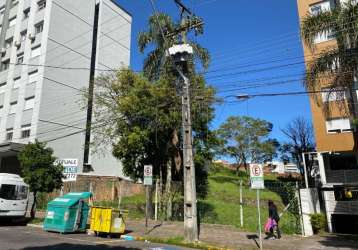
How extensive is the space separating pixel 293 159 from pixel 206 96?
110 feet

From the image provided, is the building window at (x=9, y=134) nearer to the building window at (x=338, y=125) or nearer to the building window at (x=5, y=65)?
the building window at (x=5, y=65)

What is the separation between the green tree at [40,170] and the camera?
1986 centimetres

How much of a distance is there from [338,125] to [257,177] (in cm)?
1194

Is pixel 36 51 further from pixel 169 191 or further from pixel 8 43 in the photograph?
pixel 169 191

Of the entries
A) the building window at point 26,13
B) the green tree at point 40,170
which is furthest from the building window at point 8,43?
the green tree at point 40,170

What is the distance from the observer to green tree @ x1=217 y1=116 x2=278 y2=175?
57.7m

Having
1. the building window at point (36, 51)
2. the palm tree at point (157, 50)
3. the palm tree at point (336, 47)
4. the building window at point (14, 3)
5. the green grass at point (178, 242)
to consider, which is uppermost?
the building window at point (14, 3)

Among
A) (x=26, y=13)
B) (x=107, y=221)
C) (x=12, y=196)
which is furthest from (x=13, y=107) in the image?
(x=107, y=221)

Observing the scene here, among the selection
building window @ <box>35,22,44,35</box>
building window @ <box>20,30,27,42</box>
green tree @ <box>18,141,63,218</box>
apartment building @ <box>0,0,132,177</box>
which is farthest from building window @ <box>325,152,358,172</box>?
building window @ <box>20,30,27,42</box>

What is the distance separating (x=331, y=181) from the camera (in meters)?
22.6

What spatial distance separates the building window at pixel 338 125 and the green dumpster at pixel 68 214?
575 inches

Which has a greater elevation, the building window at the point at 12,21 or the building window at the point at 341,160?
the building window at the point at 12,21

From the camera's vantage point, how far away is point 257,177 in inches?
472

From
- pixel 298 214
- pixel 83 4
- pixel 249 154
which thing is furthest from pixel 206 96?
pixel 249 154
